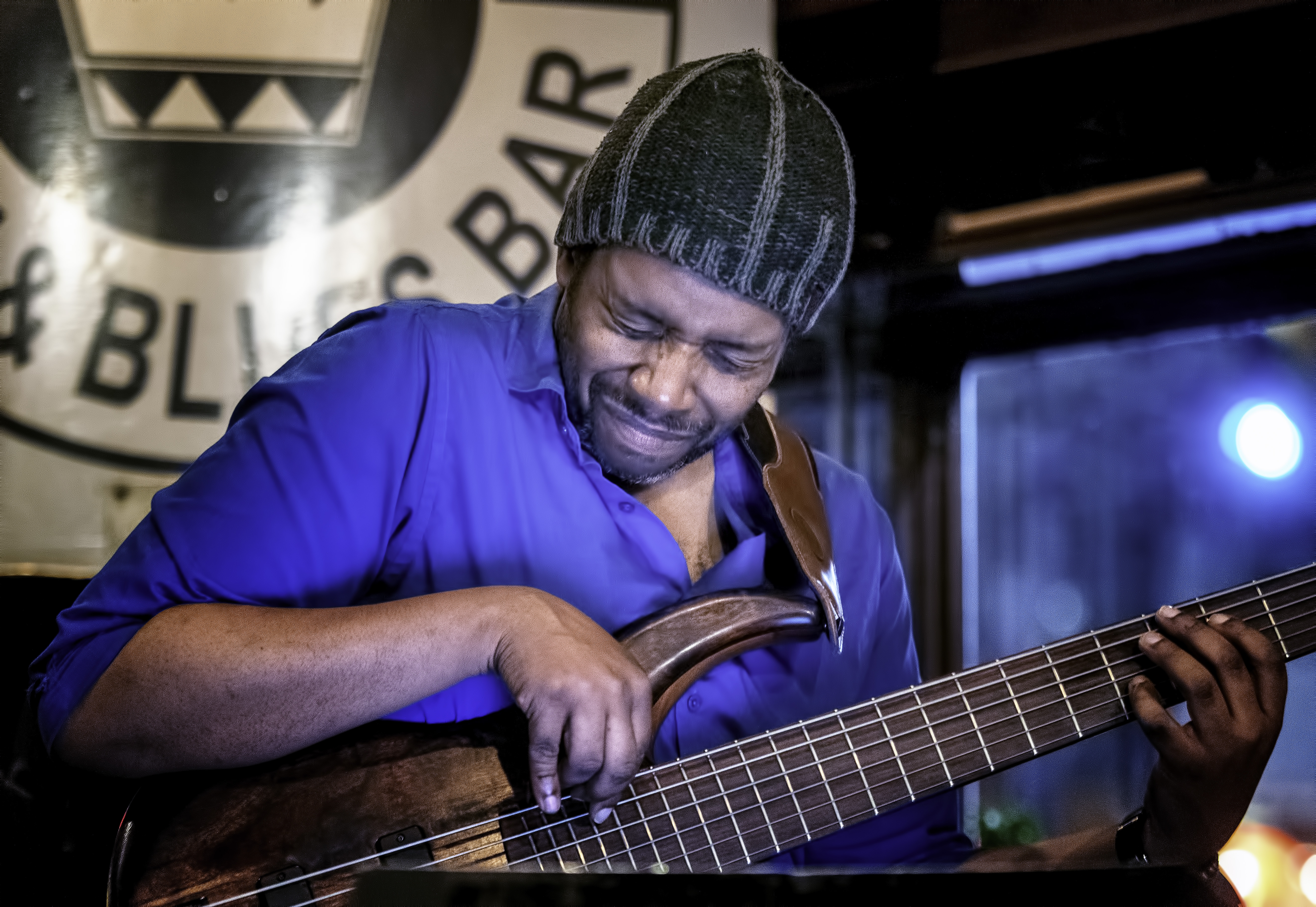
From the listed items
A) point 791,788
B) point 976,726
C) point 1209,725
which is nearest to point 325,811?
point 791,788

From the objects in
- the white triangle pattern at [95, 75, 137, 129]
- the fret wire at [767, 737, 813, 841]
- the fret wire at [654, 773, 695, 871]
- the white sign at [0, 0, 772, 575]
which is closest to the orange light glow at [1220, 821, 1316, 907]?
the fret wire at [767, 737, 813, 841]

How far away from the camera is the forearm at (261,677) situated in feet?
2.45

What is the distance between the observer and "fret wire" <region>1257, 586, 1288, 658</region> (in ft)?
3.72

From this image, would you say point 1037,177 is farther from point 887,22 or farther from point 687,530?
point 687,530

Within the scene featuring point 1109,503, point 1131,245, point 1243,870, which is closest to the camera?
point 1131,245

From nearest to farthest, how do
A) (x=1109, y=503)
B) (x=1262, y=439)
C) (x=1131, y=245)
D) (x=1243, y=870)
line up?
(x=1131, y=245), (x=1262, y=439), (x=1243, y=870), (x=1109, y=503)

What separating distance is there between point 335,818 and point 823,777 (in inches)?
19.2

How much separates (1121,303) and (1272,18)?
683 mm

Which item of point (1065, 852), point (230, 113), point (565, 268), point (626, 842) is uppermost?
point (230, 113)

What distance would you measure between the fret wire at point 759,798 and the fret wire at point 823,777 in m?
0.07

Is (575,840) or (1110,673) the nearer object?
(575,840)

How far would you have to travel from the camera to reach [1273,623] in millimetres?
1149

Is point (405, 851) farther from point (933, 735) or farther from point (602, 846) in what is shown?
point (933, 735)

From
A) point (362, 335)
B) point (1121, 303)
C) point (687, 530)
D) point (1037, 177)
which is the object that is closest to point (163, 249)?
point (362, 335)
